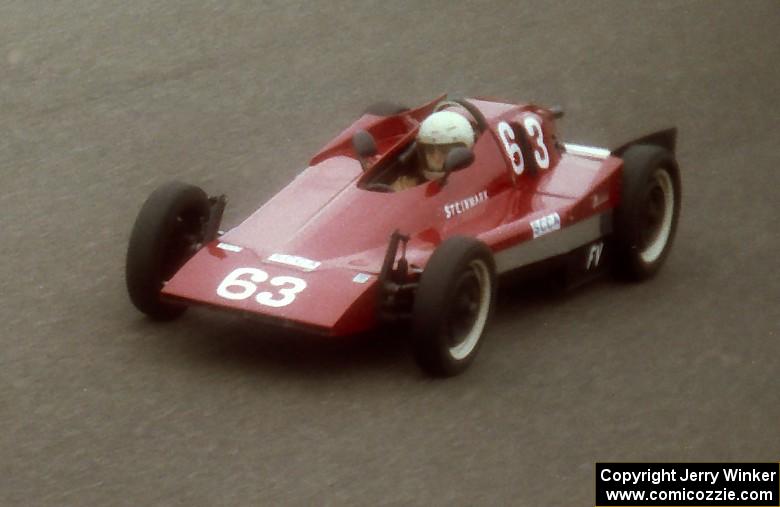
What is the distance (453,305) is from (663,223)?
2.20 meters

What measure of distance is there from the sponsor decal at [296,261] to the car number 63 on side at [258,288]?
0.11m

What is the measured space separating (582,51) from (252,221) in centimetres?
608

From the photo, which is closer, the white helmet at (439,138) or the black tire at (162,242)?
the black tire at (162,242)

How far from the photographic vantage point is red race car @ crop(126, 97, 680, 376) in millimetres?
7949

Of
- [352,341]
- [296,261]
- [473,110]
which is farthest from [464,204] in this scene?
[296,261]

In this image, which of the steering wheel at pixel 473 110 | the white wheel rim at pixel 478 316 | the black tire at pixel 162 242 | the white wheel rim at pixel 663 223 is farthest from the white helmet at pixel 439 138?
the white wheel rim at pixel 663 223

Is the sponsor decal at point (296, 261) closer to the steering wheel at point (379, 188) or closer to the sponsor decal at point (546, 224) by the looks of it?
the steering wheel at point (379, 188)

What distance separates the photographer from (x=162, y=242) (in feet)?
27.5

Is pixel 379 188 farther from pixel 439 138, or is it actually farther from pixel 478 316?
pixel 478 316

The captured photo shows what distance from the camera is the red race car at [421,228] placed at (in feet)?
26.1

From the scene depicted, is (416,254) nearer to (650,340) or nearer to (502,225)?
(502,225)

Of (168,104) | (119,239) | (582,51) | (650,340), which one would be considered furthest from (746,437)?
(582,51)

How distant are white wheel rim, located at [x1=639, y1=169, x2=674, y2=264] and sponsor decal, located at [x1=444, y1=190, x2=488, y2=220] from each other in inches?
48.0

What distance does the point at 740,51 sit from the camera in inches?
569
